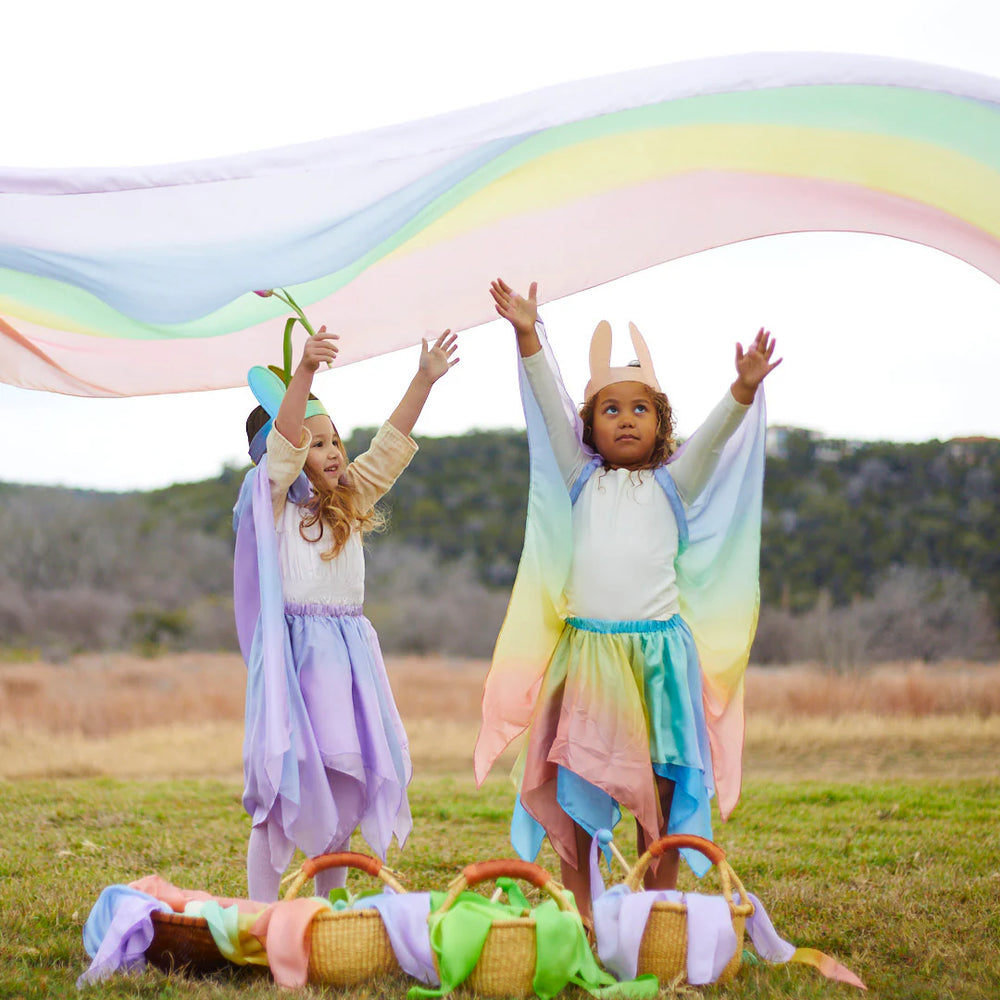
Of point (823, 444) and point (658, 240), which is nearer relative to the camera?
point (658, 240)

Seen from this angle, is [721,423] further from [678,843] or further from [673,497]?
[678,843]

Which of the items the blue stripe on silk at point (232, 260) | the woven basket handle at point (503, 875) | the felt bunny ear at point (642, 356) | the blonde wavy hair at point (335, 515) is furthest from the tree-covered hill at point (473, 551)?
the woven basket handle at point (503, 875)

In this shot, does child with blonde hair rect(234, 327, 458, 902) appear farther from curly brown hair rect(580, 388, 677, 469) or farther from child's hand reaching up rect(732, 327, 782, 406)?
child's hand reaching up rect(732, 327, 782, 406)

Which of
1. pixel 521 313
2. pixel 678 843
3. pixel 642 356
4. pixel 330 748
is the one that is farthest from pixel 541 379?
pixel 678 843

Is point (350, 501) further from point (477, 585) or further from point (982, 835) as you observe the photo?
point (477, 585)

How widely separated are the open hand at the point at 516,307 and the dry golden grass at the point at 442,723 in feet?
17.3

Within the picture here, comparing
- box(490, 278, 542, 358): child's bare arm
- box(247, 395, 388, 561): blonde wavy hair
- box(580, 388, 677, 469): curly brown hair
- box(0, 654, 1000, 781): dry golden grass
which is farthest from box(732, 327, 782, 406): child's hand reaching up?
box(0, 654, 1000, 781): dry golden grass

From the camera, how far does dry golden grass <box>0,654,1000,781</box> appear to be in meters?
8.59

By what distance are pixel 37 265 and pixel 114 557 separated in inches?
1000

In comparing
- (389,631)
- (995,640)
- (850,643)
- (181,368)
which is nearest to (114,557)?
(389,631)

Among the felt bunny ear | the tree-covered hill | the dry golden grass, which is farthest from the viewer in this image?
the tree-covered hill

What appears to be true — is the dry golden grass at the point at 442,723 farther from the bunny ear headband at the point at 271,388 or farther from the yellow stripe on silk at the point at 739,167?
the bunny ear headband at the point at 271,388

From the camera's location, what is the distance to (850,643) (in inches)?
706

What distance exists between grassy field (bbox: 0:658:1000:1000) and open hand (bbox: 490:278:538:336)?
1.83 meters
